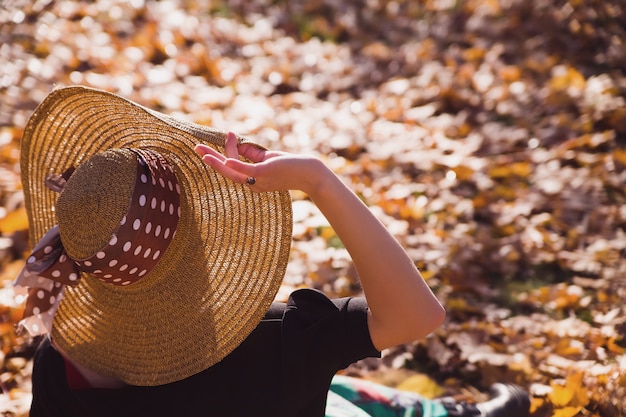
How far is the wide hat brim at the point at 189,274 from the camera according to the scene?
1.79m

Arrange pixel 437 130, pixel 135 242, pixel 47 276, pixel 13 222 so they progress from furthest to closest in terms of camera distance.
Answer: pixel 437 130 → pixel 13 222 → pixel 47 276 → pixel 135 242

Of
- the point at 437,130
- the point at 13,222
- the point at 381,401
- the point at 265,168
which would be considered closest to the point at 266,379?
→ the point at 265,168

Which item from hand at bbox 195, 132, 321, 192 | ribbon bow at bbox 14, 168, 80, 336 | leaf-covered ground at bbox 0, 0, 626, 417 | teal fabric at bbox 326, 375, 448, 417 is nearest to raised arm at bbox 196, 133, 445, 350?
hand at bbox 195, 132, 321, 192

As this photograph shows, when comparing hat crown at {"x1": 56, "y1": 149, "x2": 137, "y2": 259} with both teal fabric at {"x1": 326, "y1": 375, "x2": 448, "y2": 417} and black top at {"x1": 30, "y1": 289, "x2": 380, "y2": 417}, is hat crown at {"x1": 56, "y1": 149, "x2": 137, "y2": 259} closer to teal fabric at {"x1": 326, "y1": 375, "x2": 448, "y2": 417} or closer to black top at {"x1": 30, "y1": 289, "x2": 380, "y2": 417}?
black top at {"x1": 30, "y1": 289, "x2": 380, "y2": 417}

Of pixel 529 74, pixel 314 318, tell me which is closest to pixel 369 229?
pixel 314 318

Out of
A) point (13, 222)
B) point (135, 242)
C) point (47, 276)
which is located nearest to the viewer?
point (135, 242)

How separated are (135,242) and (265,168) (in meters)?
0.35

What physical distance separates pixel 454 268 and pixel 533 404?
3.09 feet

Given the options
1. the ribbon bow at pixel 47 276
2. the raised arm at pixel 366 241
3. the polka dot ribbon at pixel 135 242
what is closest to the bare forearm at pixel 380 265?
the raised arm at pixel 366 241

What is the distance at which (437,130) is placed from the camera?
197 inches

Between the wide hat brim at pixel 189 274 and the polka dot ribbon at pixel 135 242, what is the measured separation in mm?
81

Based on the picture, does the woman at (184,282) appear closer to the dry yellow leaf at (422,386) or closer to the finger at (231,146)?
the finger at (231,146)

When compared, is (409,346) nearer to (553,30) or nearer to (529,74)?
(529,74)

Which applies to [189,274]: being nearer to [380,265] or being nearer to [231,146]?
[231,146]
